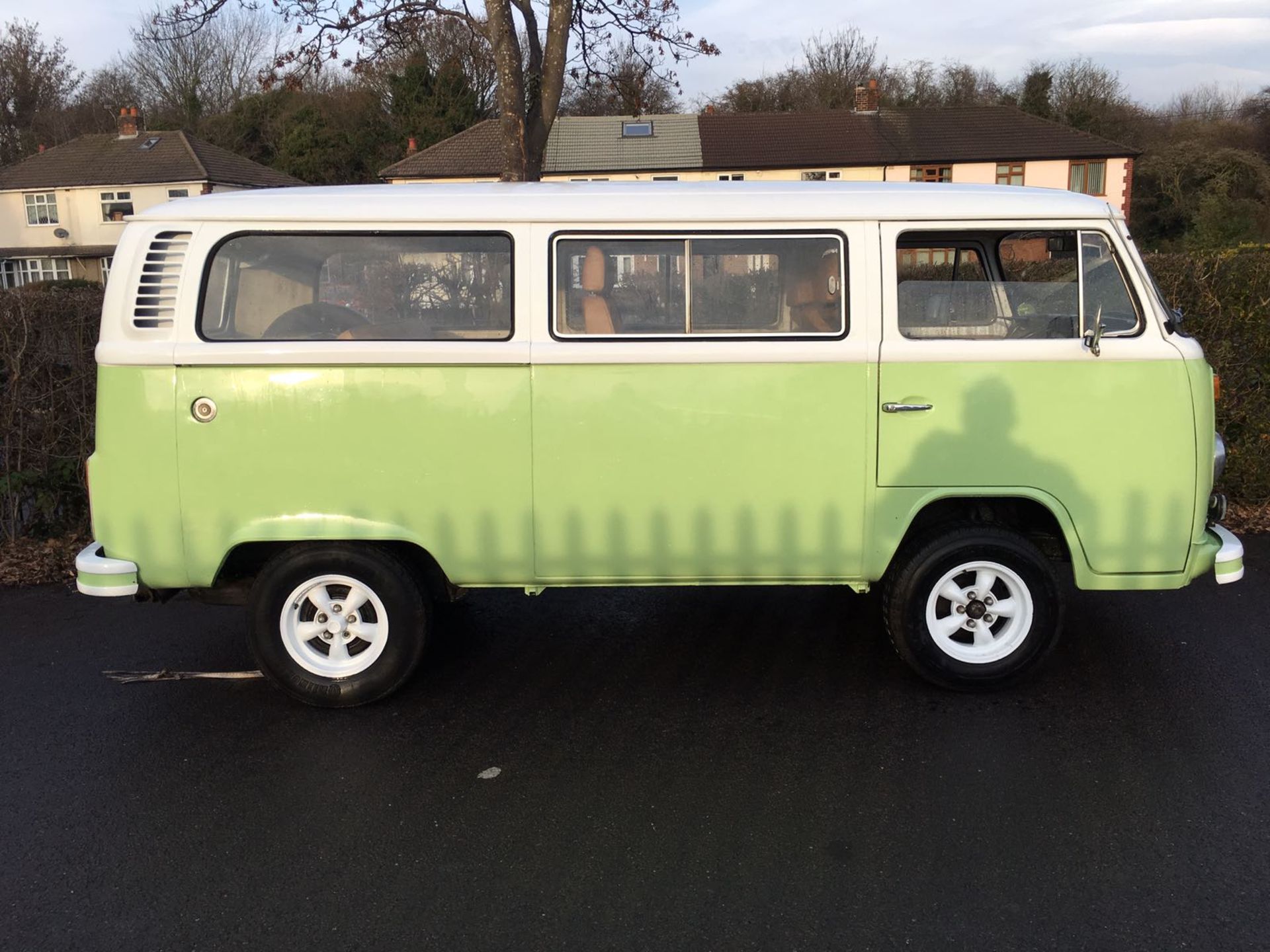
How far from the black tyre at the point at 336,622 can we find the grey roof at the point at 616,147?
40.9m

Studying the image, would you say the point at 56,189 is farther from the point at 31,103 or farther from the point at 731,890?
the point at 731,890

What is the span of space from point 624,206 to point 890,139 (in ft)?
149

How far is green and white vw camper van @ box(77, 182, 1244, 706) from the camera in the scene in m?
4.43

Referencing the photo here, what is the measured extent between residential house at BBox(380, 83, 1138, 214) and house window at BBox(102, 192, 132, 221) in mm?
14269

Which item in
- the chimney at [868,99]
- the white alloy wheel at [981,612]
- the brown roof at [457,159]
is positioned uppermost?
the chimney at [868,99]

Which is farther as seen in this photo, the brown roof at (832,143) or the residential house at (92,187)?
the residential house at (92,187)

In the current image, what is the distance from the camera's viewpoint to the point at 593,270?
4477 mm

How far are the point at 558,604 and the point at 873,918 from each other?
3363 mm

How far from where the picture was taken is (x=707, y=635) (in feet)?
18.4

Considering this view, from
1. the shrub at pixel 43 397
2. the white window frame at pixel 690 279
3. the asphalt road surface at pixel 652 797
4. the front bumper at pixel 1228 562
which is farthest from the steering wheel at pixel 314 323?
the front bumper at pixel 1228 562

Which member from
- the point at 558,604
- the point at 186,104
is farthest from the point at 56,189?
the point at 558,604

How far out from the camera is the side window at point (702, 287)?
14.7 feet

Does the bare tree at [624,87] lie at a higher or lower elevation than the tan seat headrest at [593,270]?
higher

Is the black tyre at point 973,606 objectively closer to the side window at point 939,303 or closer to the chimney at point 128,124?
the side window at point 939,303
